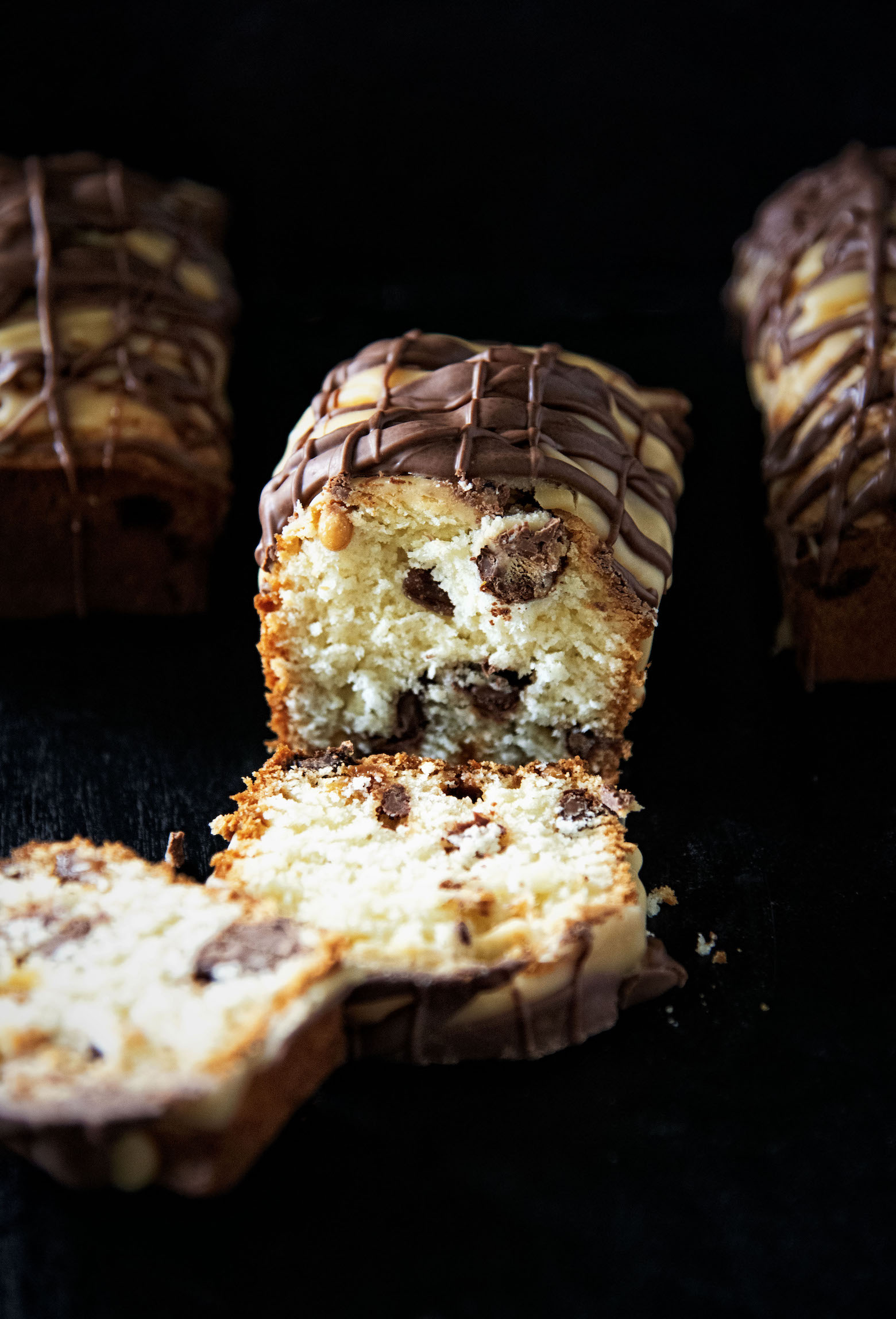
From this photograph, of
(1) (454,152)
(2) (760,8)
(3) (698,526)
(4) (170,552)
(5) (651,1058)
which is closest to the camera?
(5) (651,1058)

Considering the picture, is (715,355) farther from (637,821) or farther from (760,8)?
(637,821)

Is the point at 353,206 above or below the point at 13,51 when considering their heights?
below

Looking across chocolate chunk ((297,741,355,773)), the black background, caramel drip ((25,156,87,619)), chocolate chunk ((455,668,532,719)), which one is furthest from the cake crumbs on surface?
caramel drip ((25,156,87,619))

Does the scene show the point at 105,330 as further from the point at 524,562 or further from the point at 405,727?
the point at 524,562

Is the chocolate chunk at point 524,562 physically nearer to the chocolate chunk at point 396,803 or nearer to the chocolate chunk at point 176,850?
the chocolate chunk at point 396,803

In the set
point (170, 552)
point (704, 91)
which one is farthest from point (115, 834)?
point (704, 91)

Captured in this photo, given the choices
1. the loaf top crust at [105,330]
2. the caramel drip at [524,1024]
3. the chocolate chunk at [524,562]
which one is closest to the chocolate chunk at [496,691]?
the chocolate chunk at [524,562]

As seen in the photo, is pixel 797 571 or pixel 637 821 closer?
pixel 637 821

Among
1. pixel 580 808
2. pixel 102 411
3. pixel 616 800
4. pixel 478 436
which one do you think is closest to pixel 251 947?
pixel 580 808
